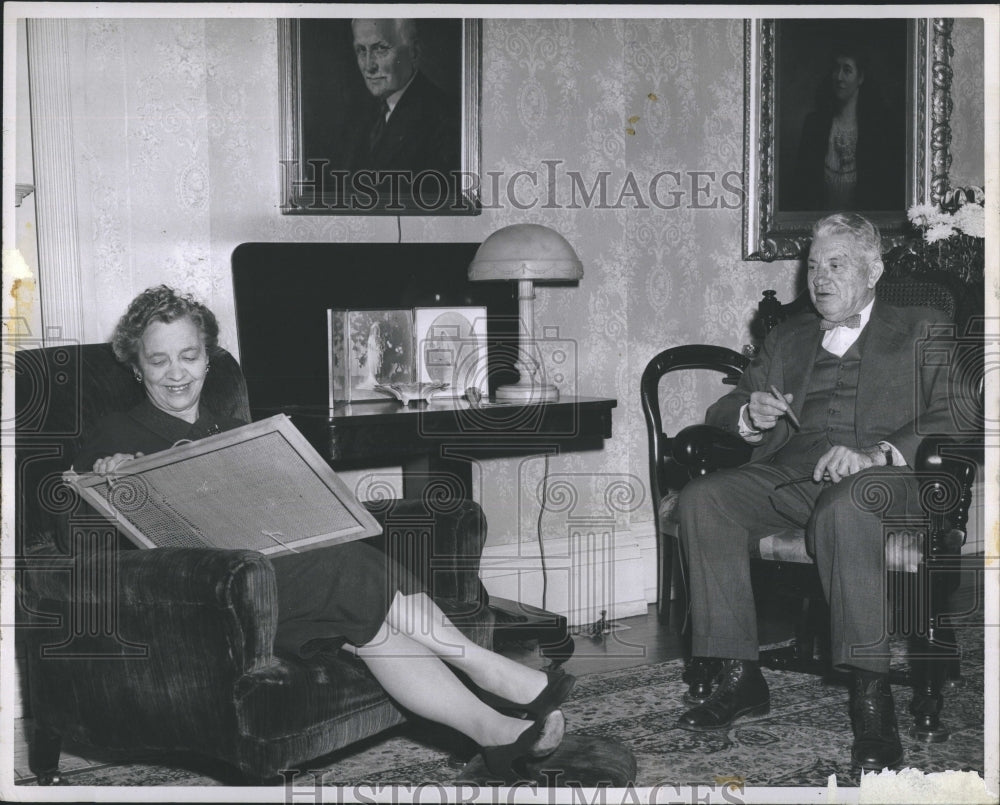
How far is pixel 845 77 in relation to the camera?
4.46 meters

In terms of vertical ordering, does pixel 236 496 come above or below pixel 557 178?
below

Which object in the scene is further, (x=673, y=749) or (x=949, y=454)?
(x=949, y=454)

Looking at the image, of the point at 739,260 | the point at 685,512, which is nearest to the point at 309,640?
the point at 685,512

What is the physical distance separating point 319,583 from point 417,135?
1754 millimetres

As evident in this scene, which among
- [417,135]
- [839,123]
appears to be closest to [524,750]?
[417,135]

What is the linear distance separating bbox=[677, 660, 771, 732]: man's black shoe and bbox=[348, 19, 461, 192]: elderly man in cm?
181

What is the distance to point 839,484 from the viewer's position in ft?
9.90

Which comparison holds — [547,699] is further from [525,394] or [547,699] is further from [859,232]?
[859,232]

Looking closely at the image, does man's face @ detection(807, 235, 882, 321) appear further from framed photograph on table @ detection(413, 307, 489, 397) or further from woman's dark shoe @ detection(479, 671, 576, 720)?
woman's dark shoe @ detection(479, 671, 576, 720)

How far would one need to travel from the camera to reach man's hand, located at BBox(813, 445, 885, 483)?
10.0 ft

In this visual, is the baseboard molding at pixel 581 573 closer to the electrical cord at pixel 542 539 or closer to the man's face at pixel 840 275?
the electrical cord at pixel 542 539

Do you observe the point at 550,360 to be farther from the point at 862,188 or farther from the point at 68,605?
the point at 68,605

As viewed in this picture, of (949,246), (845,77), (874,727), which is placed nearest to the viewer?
(874,727)

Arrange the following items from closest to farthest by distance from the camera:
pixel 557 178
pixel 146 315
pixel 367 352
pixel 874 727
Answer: pixel 146 315
pixel 874 727
pixel 367 352
pixel 557 178
